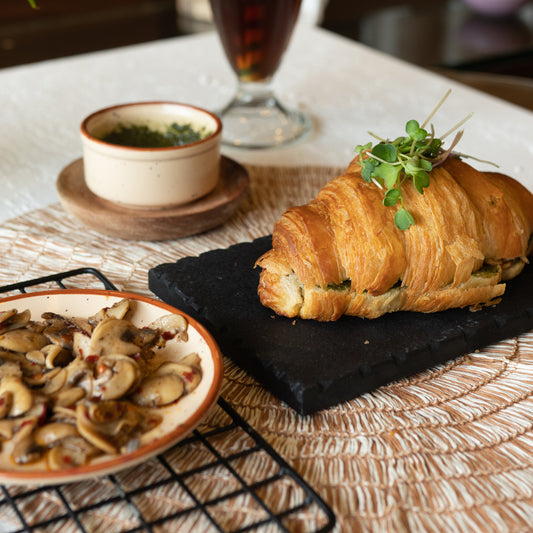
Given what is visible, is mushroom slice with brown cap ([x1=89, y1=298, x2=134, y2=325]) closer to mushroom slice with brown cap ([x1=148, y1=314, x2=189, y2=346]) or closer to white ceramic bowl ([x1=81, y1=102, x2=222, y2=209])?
mushroom slice with brown cap ([x1=148, y1=314, x2=189, y2=346])

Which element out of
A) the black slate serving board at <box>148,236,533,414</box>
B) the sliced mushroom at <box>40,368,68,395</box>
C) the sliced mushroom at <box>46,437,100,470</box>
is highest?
the sliced mushroom at <box>46,437,100,470</box>

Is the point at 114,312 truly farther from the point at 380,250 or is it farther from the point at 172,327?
the point at 380,250

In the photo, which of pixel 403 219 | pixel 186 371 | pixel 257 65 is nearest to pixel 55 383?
pixel 186 371

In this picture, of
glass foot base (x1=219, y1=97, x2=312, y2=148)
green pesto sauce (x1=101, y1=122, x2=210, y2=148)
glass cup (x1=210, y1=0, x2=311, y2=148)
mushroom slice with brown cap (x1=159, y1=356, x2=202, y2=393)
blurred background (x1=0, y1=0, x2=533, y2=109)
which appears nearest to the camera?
mushroom slice with brown cap (x1=159, y1=356, x2=202, y2=393)

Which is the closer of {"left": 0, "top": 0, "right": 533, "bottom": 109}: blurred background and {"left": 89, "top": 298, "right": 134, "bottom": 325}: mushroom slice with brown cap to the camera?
{"left": 89, "top": 298, "right": 134, "bottom": 325}: mushroom slice with brown cap

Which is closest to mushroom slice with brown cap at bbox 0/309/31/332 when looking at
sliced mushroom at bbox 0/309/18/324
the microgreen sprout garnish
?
sliced mushroom at bbox 0/309/18/324

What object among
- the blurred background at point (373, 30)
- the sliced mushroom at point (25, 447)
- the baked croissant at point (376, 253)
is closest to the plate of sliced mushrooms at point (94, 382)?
the sliced mushroom at point (25, 447)

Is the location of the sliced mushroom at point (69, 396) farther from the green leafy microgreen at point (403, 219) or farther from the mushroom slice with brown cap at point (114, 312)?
the green leafy microgreen at point (403, 219)

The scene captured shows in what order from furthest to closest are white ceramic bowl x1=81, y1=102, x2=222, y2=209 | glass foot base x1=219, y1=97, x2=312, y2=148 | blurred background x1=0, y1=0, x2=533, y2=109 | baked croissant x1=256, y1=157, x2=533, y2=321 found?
blurred background x1=0, y1=0, x2=533, y2=109, glass foot base x1=219, y1=97, x2=312, y2=148, white ceramic bowl x1=81, y1=102, x2=222, y2=209, baked croissant x1=256, y1=157, x2=533, y2=321
